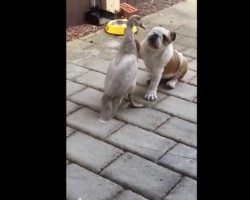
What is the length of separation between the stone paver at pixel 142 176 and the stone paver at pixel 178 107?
634 millimetres

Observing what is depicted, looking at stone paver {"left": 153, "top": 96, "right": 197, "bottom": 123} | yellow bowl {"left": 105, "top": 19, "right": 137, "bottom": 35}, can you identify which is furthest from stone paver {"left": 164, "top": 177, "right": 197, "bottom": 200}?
yellow bowl {"left": 105, "top": 19, "right": 137, "bottom": 35}

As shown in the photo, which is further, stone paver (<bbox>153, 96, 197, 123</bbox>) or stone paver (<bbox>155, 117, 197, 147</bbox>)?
stone paver (<bbox>153, 96, 197, 123</bbox>)

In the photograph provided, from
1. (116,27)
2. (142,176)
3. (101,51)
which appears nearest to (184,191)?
(142,176)

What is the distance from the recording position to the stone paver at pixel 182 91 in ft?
10.4

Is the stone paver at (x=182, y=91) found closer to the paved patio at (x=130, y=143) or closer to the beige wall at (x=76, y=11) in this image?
the paved patio at (x=130, y=143)

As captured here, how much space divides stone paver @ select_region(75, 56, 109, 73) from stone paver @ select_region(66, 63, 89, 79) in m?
0.07

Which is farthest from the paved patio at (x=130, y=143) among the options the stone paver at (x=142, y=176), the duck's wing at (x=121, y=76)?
the duck's wing at (x=121, y=76)

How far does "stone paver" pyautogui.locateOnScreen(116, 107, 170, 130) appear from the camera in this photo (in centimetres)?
279

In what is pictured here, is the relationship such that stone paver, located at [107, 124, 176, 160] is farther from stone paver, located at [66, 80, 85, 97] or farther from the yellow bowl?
the yellow bowl

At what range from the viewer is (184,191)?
2115 mm
